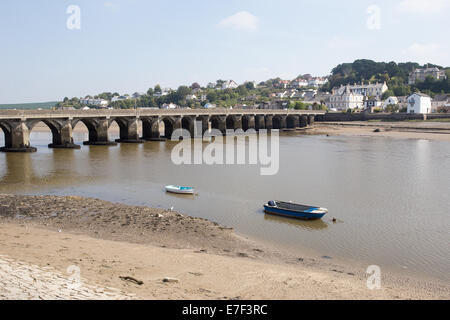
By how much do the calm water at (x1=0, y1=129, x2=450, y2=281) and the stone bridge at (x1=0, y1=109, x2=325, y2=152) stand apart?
3.33m

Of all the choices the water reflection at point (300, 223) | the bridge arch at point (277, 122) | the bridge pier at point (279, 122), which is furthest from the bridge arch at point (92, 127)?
the bridge arch at point (277, 122)

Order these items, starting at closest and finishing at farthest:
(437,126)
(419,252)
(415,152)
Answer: (419,252), (415,152), (437,126)

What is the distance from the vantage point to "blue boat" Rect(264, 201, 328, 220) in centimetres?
2058

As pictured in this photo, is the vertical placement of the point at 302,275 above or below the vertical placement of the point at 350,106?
below

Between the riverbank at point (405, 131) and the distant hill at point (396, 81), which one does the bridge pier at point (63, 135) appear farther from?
the distant hill at point (396, 81)

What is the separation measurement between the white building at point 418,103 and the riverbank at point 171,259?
316 feet

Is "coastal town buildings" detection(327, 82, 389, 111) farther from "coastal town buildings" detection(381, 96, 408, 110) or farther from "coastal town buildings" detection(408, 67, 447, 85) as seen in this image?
"coastal town buildings" detection(408, 67, 447, 85)

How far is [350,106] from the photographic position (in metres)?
131

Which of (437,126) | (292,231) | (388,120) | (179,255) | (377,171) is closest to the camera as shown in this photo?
(179,255)

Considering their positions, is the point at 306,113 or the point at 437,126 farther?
the point at 306,113

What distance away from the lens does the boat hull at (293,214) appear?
20625 mm

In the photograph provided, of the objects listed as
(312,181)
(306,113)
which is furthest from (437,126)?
(312,181)

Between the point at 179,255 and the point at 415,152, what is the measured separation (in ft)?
144
